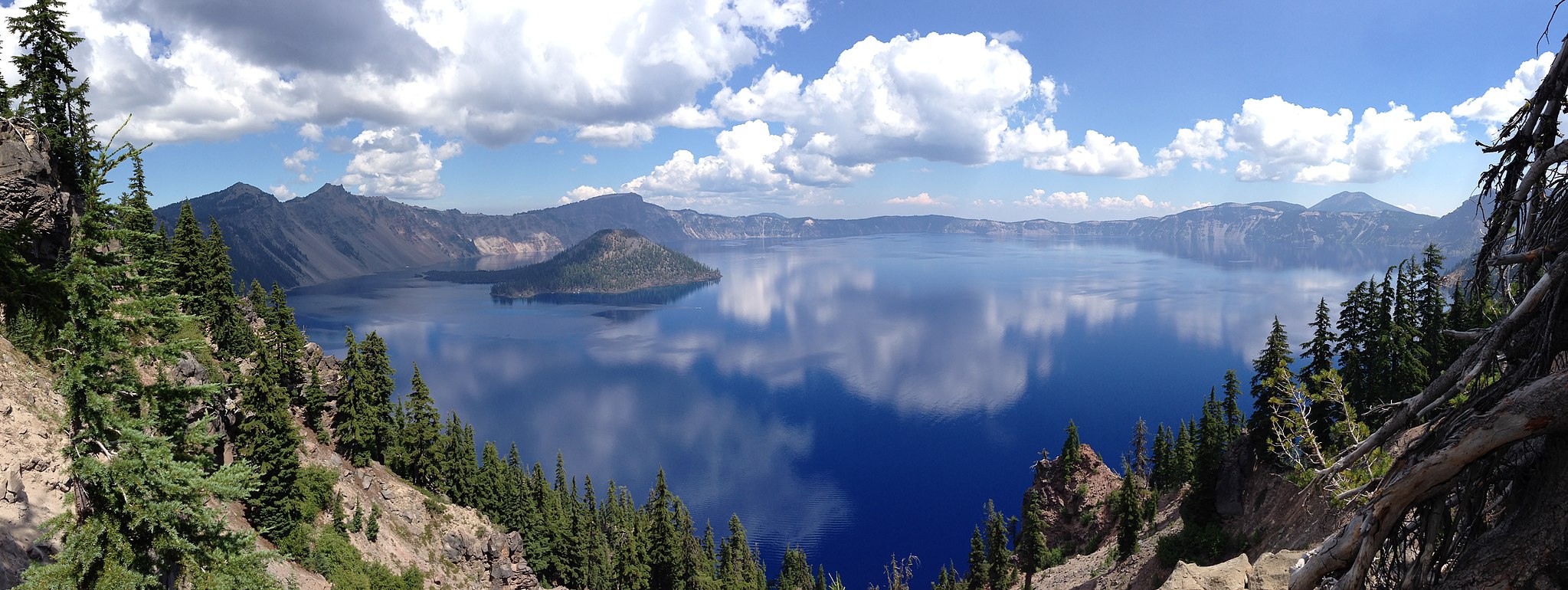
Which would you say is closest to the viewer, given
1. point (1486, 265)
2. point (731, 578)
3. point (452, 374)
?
point (1486, 265)

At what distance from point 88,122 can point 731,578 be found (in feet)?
181

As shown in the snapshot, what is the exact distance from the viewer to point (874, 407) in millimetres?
129500

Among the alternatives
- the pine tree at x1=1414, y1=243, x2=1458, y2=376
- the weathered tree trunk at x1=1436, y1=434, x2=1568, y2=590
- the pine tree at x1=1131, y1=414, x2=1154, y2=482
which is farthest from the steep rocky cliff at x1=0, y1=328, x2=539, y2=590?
the pine tree at x1=1131, y1=414, x2=1154, y2=482

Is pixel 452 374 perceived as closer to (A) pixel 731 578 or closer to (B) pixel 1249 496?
(A) pixel 731 578

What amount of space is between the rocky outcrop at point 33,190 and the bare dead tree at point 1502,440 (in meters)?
34.4

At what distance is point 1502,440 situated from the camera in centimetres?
557

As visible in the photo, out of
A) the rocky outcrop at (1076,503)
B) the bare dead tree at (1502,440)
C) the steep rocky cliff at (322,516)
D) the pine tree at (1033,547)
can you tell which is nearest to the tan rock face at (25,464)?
the steep rocky cliff at (322,516)

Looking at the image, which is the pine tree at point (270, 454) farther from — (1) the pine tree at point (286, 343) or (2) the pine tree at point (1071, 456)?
(2) the pine tree at point (1071, 456)

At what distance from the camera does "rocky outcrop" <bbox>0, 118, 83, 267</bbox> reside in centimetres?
2345

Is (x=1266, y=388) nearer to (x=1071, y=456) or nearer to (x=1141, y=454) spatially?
(x=1071, y=456)

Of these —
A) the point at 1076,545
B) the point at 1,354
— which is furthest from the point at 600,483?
the point at 1,354

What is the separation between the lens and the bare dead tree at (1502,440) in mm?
5566

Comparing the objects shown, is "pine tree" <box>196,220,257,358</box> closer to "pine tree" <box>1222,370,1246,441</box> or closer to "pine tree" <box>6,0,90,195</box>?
"pine tree" <box>6,0,90,195</box>

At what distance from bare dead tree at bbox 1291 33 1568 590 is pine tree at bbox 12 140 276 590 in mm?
18980
